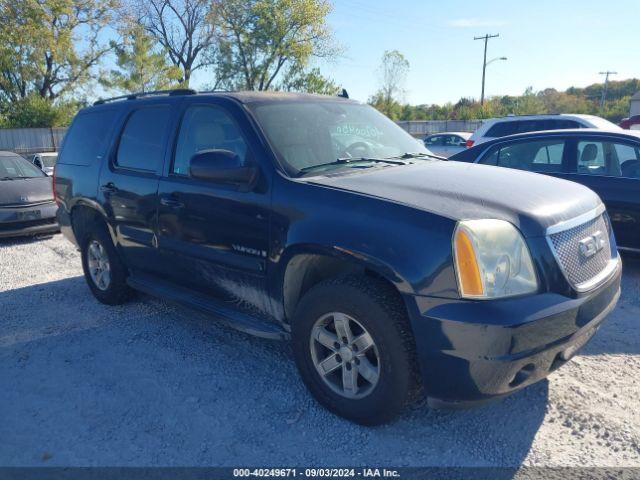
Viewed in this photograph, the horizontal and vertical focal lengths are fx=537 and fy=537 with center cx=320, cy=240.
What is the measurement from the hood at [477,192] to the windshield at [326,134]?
0.30 m

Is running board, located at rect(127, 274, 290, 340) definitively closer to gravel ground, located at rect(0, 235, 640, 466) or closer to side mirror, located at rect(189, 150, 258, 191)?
gravel ground, located at rect(0, 235, 640, 466)

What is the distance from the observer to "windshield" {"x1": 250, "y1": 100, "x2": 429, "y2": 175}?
351cm

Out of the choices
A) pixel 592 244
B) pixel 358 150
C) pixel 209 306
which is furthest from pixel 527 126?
pixel 209 306

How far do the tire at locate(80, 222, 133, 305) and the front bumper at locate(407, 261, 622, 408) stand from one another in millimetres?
3227

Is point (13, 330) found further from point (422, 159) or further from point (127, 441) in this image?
point (422, 159)

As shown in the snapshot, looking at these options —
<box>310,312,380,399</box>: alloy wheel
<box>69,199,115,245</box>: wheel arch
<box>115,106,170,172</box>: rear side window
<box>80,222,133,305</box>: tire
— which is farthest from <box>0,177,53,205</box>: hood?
<box>310,312,380,399</box>: alloy wheel

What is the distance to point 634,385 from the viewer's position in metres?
3.40

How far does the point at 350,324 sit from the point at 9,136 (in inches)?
1184

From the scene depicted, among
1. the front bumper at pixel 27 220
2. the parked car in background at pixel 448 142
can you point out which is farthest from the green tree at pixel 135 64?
the front bumper at pixel 27 220

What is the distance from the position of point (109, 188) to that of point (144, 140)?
0.59 m

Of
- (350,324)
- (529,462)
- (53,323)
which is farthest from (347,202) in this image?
(53,323)

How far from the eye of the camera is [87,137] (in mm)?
5266

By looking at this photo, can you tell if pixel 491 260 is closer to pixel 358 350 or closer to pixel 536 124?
pixel 358 350

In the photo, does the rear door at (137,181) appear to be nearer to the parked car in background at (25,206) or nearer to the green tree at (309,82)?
the parked car in background at (25,206)
